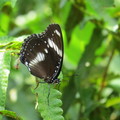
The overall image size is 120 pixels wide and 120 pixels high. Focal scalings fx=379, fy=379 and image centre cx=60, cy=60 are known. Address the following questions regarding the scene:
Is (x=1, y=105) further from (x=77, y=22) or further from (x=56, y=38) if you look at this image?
(x=77, y=22)

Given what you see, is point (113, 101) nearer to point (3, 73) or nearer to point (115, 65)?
point (3, 73)

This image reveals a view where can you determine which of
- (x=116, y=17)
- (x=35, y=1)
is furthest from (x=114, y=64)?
(x=35, y=1)

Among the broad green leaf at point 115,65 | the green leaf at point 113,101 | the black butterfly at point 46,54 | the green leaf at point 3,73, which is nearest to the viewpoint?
the green leaf at point 3,73

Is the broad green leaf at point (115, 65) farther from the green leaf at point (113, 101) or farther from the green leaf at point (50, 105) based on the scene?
the green leaf at point (50, 105)

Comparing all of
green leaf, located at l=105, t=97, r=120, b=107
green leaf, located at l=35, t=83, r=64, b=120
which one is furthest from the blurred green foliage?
green leaf, located at l=35, t=83, r=64, b=120

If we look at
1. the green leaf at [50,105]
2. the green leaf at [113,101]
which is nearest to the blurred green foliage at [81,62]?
the green leaf at [113,101]

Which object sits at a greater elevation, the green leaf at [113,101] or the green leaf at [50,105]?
the green leaf at [113,101]

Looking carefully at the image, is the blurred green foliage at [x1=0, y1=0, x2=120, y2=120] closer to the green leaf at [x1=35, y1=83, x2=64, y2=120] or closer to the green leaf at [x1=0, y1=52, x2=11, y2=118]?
the green leaf at [x1=0, y1=52, x2=11, y2=118]

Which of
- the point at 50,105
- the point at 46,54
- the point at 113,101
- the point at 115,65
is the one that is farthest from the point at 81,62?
the point at 115,65
